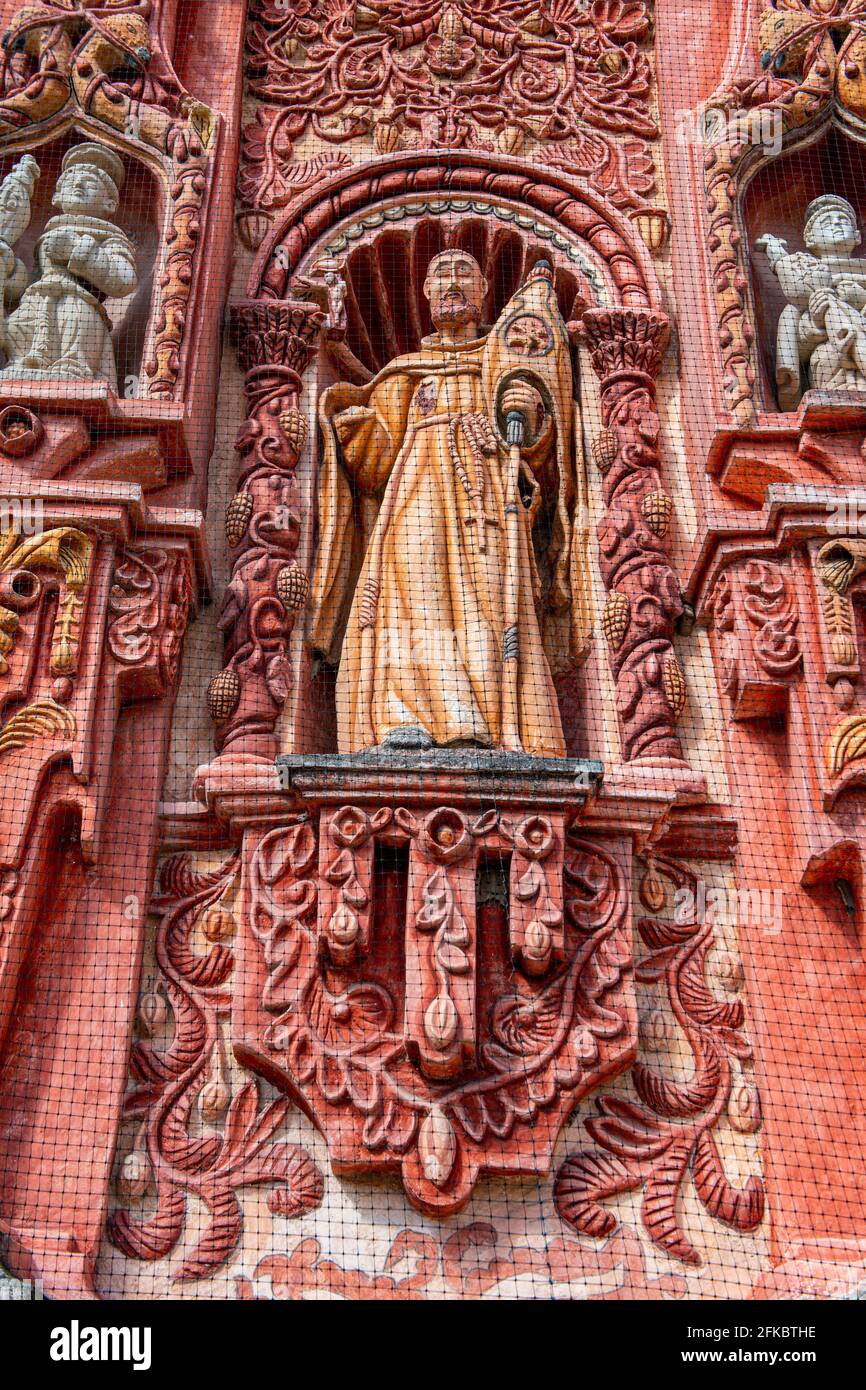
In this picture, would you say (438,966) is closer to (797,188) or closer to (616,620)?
(616,620)

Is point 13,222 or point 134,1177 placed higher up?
point 13,222

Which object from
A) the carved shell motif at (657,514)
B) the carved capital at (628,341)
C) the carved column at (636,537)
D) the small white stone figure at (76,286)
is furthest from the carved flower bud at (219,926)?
the carved capital at (628,341)

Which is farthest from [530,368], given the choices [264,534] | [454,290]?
[264,534]

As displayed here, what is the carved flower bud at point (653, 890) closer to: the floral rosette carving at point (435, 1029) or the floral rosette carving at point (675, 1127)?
the floral rosette carving at point (675, 1127)

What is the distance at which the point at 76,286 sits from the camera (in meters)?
5.97

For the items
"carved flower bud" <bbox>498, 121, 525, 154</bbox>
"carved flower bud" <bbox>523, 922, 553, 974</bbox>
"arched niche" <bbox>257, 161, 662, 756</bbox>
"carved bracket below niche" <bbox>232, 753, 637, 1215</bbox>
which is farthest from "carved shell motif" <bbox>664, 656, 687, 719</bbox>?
"carved flower bud" <bbox>498, 121, 525, 154</bbox>

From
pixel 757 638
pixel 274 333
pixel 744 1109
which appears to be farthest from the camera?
pixel 274 333

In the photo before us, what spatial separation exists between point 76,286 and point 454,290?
144 centimetres

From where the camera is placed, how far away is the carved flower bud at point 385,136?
684cm

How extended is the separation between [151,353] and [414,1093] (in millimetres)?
2777

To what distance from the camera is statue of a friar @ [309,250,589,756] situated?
5488 millimetres

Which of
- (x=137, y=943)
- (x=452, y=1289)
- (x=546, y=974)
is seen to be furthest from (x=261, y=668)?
(x=452, y=1289)

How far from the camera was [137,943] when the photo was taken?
16.4 ft

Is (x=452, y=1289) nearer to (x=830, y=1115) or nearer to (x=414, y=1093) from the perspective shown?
(x=414, y=1093)
